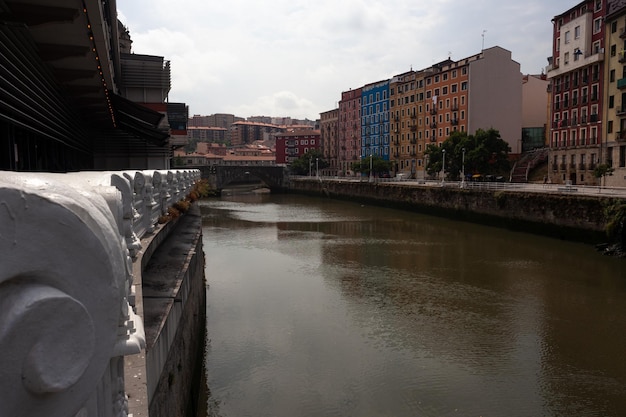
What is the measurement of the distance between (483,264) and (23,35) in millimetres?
16805

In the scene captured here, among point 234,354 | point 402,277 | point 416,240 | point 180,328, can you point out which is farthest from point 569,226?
point 180,328

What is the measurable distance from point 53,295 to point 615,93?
129ft

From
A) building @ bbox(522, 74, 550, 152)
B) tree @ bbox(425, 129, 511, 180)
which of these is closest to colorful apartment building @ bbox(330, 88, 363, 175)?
building @ bbox(522, 74, 550, 152)

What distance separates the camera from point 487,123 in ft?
170

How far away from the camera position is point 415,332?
11891 millimetres

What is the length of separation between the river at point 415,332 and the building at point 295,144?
240 ft

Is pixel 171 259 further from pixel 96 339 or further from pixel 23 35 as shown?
pixel 96 339

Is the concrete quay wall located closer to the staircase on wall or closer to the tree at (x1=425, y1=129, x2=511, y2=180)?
the tree at (x1=425, y1=129, x2=511, y2=180)

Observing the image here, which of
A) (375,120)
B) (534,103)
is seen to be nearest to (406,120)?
(375,120)

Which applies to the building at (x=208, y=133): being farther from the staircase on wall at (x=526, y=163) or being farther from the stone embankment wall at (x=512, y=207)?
the staircase on wall at (x=526, y=163)

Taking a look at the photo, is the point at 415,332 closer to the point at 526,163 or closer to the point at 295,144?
the point at 526,163

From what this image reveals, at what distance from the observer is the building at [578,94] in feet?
117

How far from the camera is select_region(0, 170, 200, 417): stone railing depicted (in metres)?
1.63

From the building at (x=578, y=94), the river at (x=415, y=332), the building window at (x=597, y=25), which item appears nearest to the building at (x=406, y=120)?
the building at (x=578, y=94)
